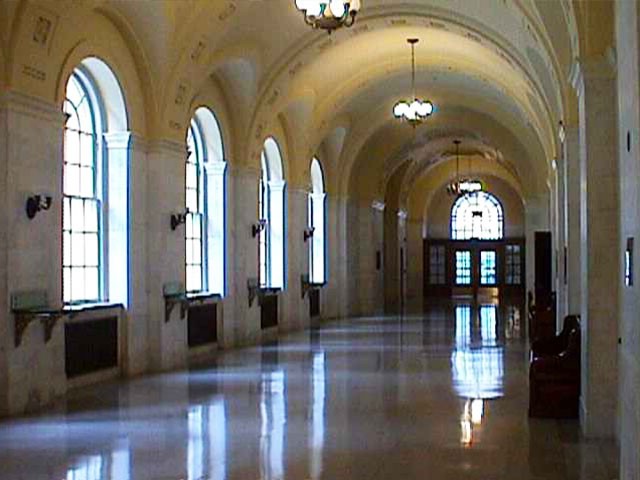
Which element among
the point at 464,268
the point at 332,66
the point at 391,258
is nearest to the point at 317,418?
the point at 332,66

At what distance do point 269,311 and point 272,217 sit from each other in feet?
7.71

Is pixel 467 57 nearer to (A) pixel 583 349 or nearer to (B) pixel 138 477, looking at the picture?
(A) pixel 583 349

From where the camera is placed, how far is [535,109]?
2141cm

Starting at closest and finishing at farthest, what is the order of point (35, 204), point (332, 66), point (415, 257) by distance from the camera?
point (35, 204)
point (332, 66)
point (415, 257)

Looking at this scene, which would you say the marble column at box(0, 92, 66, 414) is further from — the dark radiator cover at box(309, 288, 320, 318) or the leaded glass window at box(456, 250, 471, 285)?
the leaded glass window at box(456, 250, 471, 285)

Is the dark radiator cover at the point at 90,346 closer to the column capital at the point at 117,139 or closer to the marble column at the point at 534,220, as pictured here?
the column capital at the point at 117,139

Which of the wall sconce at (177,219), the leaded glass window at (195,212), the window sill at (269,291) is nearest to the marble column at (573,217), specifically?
the wall sconce at (177,219)

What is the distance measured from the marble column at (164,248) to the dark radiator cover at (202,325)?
3.49 ft

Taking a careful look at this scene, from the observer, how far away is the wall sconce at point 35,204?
11.5m

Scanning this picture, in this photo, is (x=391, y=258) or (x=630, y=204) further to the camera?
(x=391, y=258)

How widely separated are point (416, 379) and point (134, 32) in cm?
632

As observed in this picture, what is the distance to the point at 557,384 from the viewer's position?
36.1 ft

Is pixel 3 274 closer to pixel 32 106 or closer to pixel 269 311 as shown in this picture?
pixel 32 106

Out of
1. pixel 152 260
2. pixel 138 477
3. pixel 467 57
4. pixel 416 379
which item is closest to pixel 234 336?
pixel 152 260
